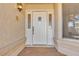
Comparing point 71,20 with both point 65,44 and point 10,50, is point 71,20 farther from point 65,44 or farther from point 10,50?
point 10,50

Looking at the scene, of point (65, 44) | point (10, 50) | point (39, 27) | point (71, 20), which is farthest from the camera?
point (39, 27)

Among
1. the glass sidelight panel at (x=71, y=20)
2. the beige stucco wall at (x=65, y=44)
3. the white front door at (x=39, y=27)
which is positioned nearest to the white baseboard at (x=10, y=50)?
the beige stucco wall at (x=65, y=44)

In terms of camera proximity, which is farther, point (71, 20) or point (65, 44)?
point (65, 44)

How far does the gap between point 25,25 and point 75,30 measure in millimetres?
2710

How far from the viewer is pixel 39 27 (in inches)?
276

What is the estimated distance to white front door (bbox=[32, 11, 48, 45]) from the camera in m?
6.89

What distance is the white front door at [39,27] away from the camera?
689cm

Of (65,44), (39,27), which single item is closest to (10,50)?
(65,44)

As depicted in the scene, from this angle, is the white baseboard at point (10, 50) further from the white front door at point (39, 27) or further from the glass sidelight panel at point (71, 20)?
the white front door at point (39, 27)

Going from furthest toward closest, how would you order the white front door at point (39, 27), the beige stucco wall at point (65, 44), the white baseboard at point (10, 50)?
the white front door at point (39, 27) < the beige stucco wall at point (65, 44) < the white baseboard at point (10, 50)

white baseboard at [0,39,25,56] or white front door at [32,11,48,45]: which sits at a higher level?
white front door at [32,11,48,45]

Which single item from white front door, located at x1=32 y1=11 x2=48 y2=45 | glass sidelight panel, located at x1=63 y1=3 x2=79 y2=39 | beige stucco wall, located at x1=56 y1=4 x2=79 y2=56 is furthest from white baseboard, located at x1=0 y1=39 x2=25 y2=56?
white front door, located at x1=32 y1=11 x2=48 y2=45

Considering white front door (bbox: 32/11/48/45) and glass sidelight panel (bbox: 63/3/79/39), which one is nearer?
glass sidelight panel (bbox: 63/3/79/39)

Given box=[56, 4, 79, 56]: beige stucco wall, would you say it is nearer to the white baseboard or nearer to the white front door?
the white front door
